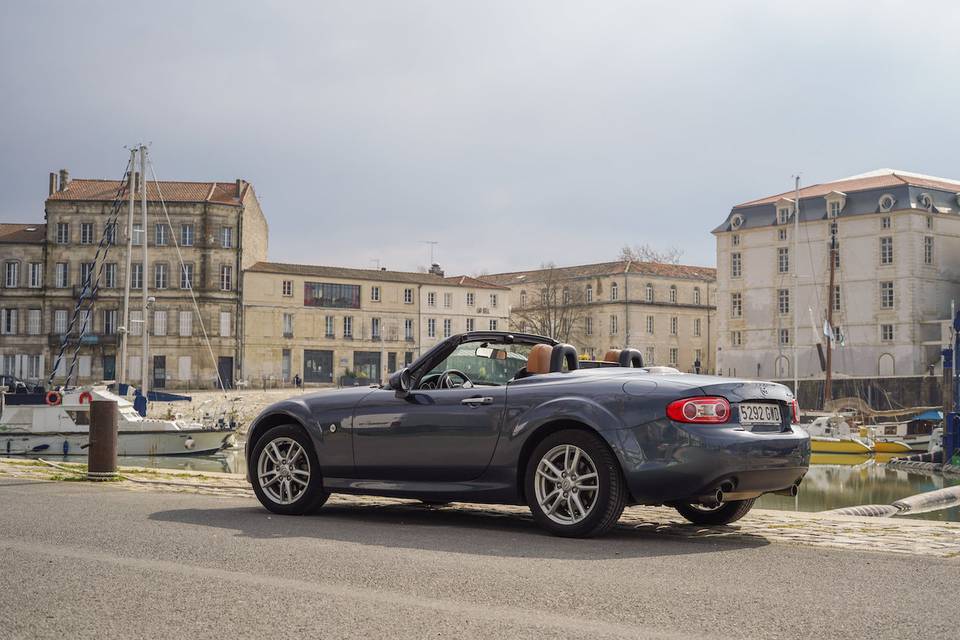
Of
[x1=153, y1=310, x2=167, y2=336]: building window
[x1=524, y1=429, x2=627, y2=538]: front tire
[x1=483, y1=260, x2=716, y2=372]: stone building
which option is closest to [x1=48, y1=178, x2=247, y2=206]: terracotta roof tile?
[x1=153, y1=310, x2=167, y2=336]: building window

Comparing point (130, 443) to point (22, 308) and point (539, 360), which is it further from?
point (22, 308)

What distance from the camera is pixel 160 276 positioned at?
83.6 meters

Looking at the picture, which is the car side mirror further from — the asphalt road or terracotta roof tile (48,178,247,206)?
terracotta roof tile (48,178,247,206)

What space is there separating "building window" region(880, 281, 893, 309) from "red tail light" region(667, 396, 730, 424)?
254 ft

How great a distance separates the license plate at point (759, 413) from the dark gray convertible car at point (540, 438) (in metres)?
0.01

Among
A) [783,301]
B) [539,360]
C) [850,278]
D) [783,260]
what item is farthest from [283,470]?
[783,260]

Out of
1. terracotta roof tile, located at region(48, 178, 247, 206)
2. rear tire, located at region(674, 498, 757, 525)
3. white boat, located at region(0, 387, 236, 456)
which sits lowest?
white boat, located at region(0, 387, 236, 456)

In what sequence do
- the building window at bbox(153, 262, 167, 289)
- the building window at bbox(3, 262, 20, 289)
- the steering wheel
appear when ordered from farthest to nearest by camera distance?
the building window at bbox(153, 262, 167, 289) < the building window at bbox(3, 262, 20, 289) < the steering wheel

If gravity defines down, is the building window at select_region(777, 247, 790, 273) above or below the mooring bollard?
above

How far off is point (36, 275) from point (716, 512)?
83117 mm

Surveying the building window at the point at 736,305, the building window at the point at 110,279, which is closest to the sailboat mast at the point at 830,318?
the building window at the point at 736,305

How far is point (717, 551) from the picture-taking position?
7055 millimetres

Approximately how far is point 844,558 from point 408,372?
375cm

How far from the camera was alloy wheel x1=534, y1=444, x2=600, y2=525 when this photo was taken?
24.9 feet
